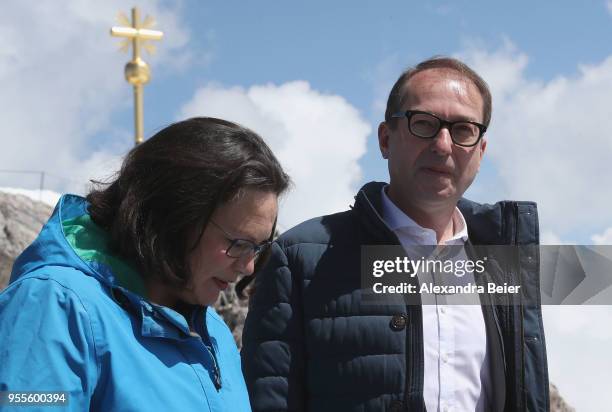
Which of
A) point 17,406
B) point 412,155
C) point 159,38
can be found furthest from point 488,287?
point 159,38

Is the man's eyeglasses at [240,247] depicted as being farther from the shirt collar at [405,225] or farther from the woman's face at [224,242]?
the shirt collar at [405,225]

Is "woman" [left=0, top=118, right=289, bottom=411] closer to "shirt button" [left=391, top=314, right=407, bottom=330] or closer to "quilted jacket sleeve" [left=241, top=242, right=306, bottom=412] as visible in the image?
"quilted jacket sleeve" [left=241, top=242, right=306, bottom=412]

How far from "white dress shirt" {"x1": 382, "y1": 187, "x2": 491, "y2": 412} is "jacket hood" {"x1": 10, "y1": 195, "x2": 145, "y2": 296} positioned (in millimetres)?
1162

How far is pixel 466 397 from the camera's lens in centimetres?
257

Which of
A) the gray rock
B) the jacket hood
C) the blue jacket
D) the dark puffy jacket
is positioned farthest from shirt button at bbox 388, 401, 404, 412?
the gray rock

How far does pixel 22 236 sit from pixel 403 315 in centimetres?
1098

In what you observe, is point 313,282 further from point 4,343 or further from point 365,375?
point 4,343

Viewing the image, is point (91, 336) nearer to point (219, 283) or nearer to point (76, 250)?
point (76, 250)

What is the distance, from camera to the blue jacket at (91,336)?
4.94ft

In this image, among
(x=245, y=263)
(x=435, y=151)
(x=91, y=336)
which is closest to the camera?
(x=91, y=336)

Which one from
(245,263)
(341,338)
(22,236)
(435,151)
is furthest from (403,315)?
(22,236)

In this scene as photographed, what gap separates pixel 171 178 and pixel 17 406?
23.1 inches

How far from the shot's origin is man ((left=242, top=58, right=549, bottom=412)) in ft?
8.46

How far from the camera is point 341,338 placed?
8.55ft
